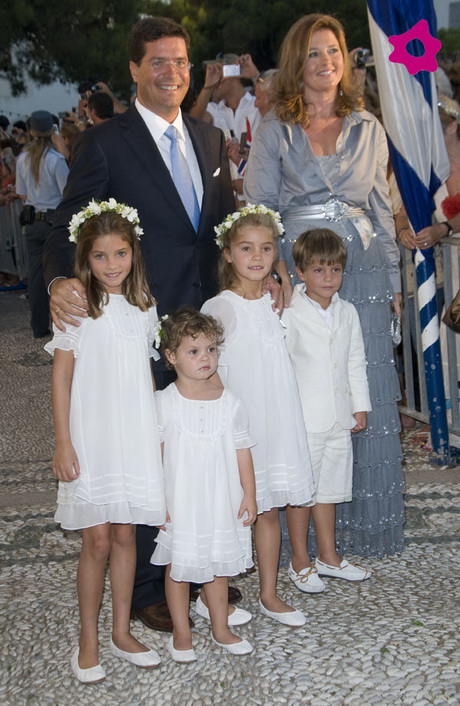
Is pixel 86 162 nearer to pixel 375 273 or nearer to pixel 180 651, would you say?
pixel 375 273

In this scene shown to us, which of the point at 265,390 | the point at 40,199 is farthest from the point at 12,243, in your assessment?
the point at 265,390

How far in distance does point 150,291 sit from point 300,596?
140cm

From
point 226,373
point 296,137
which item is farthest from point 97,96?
point 226,373

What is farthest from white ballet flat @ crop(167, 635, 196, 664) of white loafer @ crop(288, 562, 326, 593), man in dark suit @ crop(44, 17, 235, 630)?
white loafer @ crop(288, 562, 326, 593)

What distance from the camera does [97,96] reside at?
8602 millimetres

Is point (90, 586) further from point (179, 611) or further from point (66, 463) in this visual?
point (66, 463)

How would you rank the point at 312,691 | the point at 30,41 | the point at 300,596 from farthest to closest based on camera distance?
the point at 30,41, the point at 300,596, the point at 312,691

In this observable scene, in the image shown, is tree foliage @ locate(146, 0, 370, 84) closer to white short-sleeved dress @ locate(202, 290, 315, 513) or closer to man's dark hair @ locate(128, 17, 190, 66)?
man's dark hair @ locate(128, 17, 190, 66)

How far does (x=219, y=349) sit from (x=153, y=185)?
0.66 meters

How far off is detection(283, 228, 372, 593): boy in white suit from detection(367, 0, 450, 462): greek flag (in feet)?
4.66

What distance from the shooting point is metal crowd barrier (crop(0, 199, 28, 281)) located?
1348 cm

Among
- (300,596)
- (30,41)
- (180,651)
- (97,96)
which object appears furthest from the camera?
(30,41)

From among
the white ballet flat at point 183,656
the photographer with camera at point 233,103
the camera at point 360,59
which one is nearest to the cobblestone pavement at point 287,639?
the white ballet flat at point 183,656

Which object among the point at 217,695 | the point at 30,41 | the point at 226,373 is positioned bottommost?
the point at 217,695
